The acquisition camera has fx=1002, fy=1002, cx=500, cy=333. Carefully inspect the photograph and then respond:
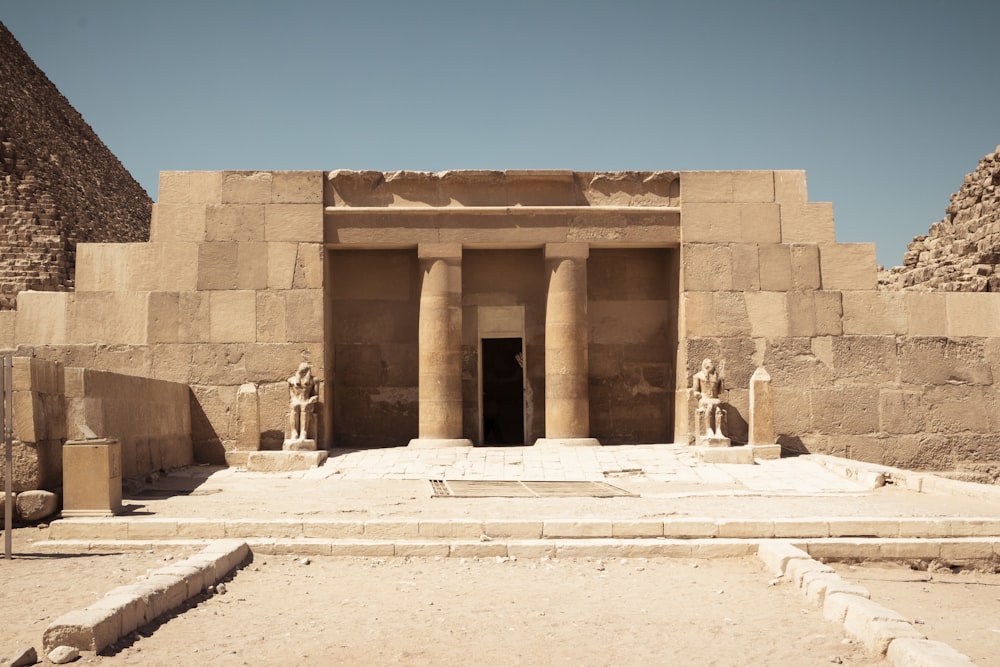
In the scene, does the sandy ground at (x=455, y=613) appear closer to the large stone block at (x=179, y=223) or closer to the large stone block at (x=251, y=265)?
the large stone block at (x=251, y=265)

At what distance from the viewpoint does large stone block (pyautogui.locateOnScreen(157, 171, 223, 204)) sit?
18859 millimetres

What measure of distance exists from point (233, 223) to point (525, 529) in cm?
1047

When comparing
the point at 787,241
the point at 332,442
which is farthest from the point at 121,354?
the point at 787,241

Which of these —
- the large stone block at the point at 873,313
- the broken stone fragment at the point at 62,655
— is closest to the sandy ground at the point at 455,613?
the broken stone fragment at the point at 62,655

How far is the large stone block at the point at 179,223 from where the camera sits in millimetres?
18719

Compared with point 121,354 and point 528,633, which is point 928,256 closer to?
point 121,354

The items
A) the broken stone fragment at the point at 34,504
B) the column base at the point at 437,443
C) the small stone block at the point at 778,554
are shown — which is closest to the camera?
the small stone block at the point at 778,554

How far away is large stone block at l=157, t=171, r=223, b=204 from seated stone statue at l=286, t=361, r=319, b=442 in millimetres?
3872

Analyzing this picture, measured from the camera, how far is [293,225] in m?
18.8

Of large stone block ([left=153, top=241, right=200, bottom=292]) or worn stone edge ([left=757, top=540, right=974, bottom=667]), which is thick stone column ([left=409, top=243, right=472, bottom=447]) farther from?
worn stone edge ([left=757, top=540, right=974, bottom=667])

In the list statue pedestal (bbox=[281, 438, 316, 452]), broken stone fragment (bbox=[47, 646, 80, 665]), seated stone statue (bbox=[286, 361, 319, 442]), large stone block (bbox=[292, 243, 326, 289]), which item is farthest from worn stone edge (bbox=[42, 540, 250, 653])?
large stone block (bbox=[292, 243, 326, 289])

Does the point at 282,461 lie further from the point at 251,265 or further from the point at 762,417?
the point at 762,417

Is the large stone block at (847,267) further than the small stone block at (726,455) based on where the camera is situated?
Yes

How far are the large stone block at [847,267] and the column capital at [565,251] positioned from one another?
15.0 ft
